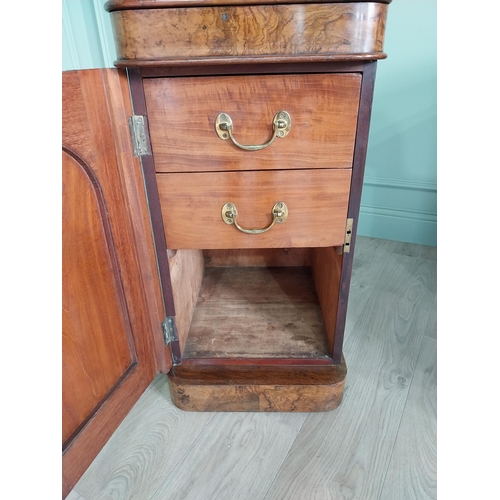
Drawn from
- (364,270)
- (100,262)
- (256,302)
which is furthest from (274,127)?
(364,270)

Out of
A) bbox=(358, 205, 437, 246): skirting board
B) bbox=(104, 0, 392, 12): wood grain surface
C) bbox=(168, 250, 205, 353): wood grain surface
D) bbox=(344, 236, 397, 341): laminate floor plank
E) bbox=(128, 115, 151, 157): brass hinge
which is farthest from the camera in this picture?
bbox=(358, 205, 437, 246): skirting board

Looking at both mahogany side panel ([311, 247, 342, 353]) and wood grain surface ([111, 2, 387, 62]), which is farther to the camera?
mahogany side panel ([311, 247, 342, 353])

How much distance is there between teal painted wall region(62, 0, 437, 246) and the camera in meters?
1.33

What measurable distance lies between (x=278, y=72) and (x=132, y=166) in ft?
0.95

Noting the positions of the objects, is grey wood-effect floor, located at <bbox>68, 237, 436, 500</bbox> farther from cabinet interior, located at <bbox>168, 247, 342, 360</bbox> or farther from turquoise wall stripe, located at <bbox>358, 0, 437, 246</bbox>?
turquoise wall stripe, located at <bbox>358, 0, 437, 246</bbox>

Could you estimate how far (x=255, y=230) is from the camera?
0.74m

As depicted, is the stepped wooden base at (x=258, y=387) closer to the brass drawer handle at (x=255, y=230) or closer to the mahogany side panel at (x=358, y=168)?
the mahogany side panel at (x=358, y=168)

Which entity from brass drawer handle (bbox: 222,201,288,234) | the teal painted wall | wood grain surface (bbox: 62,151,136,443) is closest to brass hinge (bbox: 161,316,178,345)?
wood grain surface (bbox: 62,151,136,443)

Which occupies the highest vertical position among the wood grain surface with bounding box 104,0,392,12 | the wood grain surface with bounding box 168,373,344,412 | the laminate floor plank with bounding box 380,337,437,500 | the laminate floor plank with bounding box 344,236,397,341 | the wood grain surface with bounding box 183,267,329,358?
the wood grain surface with bounding box 104,0,392,12

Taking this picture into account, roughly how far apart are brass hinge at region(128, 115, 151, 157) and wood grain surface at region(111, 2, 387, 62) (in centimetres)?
9

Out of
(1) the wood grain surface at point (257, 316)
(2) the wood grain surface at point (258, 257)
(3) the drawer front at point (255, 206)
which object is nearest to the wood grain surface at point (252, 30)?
(3) the drawer front at point (255, 206)

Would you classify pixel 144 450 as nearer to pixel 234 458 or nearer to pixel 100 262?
pixel 234 458

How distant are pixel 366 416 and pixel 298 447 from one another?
0.60ft

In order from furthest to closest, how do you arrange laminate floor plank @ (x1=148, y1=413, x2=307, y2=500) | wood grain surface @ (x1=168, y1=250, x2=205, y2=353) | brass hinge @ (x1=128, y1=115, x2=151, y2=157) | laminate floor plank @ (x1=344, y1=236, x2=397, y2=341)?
1. laminate floor plank @ (x1=344, y1=236, x2=397, y2=341)
2. wood grain surface @ (x1=168, y1=250, x2=205, y2=353)
3. laminate floor plank @ (x1=148, y1=413, x2=307, y2=500)
4. brass hinge @ (x1=128, y1=115, x2=151, y2=157)
